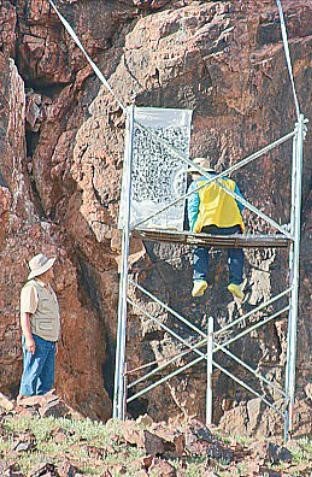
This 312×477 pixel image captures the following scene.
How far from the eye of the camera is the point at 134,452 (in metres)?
7.53

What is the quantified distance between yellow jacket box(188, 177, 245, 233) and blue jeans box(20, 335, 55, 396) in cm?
196

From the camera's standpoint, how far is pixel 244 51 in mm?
11797

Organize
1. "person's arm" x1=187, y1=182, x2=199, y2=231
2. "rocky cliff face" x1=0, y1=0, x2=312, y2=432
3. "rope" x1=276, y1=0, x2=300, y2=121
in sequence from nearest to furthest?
"person's arm" x1=187, y1=182, x2=199, y2=231 → "rope" x1=276, y1=0, x2=300, y2=121 → "rocky cliff face" x1=0, y1=0, x2=312, y2=432

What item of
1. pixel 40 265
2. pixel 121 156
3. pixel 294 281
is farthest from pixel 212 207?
pixel 40 265

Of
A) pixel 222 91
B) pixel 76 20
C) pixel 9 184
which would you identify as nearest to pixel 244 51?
pixel 222 91

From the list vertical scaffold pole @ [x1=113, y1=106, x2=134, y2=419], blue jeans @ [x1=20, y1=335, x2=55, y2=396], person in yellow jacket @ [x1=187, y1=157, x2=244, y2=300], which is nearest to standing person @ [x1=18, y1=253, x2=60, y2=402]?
blue jeans @ [x1=20, y1=335, x2=55, y2=396]

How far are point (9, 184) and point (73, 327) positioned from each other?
154 centimetres

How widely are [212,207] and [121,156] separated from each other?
163cm

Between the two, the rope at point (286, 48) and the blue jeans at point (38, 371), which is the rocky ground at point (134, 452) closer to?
the blue jeans at point (38, 371)

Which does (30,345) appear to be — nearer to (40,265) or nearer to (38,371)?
(38,371)

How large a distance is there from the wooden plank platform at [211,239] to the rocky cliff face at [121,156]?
1381 millimetres

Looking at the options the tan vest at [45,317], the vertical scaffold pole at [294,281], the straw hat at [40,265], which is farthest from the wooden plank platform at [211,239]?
the tan vest at [45,317]

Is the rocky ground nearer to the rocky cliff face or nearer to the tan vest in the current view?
the tan vest

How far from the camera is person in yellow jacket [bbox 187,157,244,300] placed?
34.6 ft
